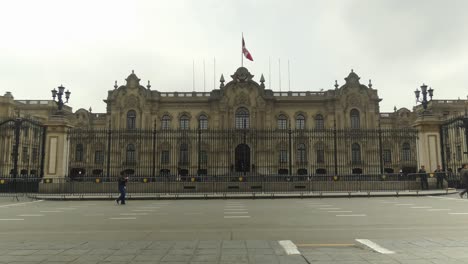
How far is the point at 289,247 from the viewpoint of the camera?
7.06 m

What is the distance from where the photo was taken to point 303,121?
161 ft

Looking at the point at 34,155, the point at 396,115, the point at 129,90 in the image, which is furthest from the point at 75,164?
the point at 396,115

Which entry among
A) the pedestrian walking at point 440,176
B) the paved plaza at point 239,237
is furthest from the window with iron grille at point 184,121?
the paved plaza at point 239,237

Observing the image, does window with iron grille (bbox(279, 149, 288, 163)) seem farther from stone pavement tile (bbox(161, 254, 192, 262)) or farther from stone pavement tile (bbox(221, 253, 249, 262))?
stone pavement tile (bbox(161, 254, 192, 262))

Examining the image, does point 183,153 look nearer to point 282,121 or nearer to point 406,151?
point 282,121

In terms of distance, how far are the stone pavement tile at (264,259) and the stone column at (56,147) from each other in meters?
20.9

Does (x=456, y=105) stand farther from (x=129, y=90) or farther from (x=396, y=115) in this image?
(x=129, y=90)

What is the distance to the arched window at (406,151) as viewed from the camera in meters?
46.9

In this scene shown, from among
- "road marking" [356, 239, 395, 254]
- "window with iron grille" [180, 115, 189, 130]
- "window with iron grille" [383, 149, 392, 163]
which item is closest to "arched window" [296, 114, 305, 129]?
"window with iron grille" [383, 149, 392, 163]

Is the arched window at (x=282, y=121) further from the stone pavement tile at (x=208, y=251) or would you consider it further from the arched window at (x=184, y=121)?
A: the stone pavement tile at (x=208, y=251)

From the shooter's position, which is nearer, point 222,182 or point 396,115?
point 222,182

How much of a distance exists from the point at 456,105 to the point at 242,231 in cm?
5691

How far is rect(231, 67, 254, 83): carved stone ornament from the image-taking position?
4706 cm

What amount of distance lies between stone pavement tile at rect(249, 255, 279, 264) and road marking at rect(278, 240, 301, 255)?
45cm
